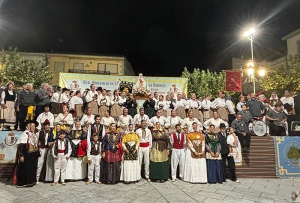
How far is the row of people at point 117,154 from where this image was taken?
6285mm

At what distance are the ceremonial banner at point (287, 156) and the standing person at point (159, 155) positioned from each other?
3.99 m

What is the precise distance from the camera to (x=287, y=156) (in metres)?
7.68

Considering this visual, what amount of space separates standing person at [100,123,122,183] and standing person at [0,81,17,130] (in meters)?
4.05

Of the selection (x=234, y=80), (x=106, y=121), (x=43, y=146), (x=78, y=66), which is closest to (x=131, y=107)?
Result: (x=106, y=121)

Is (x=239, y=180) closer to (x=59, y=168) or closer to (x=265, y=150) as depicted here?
(x=265, y=150)

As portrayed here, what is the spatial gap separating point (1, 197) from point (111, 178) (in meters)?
2.66

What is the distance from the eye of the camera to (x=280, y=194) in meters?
5.55

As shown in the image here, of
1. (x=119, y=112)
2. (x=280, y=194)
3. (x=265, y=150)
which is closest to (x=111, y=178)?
(x=119, y=112)

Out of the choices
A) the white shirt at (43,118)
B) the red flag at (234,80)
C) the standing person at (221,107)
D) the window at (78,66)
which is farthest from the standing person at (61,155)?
the window at (78,66)

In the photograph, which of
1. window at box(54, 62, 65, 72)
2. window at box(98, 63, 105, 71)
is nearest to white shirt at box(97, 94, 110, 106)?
window at box(98, 63, 105, 71)

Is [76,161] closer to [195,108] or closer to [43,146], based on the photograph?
[43,146]

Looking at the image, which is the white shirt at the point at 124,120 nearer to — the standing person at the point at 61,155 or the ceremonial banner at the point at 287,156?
the standing person at the point at 61,155

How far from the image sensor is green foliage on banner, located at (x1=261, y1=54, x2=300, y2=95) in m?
18.1

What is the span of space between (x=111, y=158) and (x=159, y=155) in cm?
148
